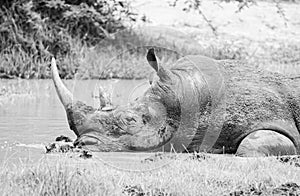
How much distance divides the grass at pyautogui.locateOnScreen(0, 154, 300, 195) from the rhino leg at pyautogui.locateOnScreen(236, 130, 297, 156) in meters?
0.52

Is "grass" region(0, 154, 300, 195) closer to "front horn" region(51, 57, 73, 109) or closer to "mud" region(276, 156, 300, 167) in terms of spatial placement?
"mud" region(276, 156, 300, 167)

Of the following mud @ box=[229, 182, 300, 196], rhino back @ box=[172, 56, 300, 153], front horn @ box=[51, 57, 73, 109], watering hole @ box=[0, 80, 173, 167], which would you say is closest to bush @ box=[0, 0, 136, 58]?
watering hole @ box=[0, 80, 173, 167]

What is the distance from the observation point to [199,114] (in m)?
6.40

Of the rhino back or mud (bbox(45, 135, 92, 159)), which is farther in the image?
the rhino back

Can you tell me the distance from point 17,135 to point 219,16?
13.5 metres

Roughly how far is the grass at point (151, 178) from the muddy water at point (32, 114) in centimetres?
51

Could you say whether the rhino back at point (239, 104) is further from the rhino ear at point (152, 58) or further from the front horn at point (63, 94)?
the front horn at point (63, 94)

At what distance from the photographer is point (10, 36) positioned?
14.9m

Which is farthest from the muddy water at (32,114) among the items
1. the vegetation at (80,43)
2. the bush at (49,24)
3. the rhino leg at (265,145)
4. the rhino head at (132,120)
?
the bush at (49,24)

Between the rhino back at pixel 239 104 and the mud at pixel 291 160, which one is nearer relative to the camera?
the mud at pixel 291 160

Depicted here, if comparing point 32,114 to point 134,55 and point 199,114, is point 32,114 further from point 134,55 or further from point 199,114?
point 134,55

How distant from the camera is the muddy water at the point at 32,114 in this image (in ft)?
21.1

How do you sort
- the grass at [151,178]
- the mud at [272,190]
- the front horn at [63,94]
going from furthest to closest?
the front horn at [63,94] → the mud at [272,190] → the grass at [151,178]

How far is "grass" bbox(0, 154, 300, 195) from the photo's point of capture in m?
4.50
